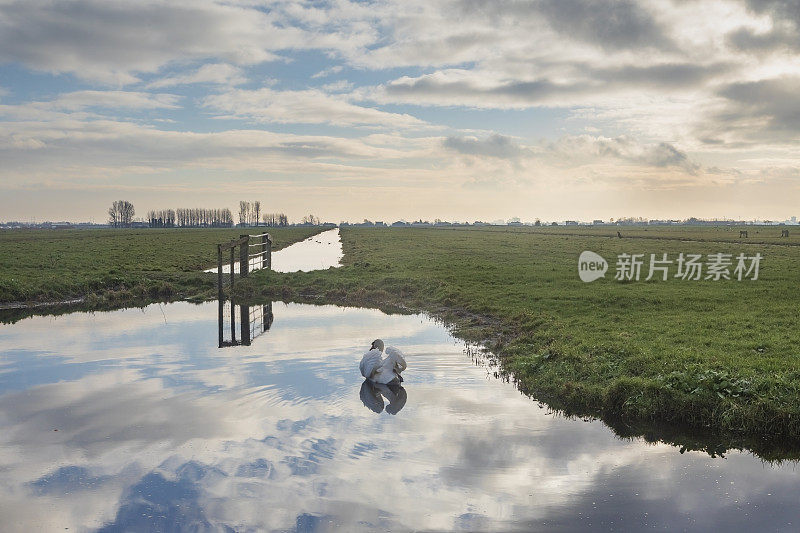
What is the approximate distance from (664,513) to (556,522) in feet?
5.58

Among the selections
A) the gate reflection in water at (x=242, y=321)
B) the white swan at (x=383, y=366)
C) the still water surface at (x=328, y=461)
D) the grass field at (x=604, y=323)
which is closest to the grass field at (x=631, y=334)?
the grass field at (x=604, y=323)

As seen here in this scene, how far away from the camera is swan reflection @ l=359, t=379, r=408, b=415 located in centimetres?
1362

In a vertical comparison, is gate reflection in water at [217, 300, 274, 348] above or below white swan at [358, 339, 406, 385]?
below

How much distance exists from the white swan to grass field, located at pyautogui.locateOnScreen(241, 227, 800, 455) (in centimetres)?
319

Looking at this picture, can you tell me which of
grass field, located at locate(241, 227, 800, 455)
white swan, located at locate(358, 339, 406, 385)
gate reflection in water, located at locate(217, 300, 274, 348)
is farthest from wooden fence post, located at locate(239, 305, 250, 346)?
white swan, located at locate(358, 339, 406, 385)

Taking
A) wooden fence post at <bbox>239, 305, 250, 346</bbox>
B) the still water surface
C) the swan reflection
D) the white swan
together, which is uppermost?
the white swan

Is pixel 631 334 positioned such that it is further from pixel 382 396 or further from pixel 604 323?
pixel 382 396

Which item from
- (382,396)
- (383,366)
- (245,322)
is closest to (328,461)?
(382,396)

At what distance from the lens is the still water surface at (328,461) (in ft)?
28.7

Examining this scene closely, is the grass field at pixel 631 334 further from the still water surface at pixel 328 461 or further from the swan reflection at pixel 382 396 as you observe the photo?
the swan reflection at pixel 382 396

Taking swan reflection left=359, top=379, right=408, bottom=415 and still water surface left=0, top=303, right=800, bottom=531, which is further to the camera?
swan reflection left=359, top=379, right=408, bottom=415

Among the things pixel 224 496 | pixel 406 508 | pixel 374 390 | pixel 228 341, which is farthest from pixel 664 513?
pixel 228 341

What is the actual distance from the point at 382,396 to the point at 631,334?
8.43m

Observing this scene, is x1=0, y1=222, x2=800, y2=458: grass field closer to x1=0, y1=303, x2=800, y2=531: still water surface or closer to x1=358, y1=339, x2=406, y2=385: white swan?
x1=0, y1=303, x2=800, y2=531: still water surface
